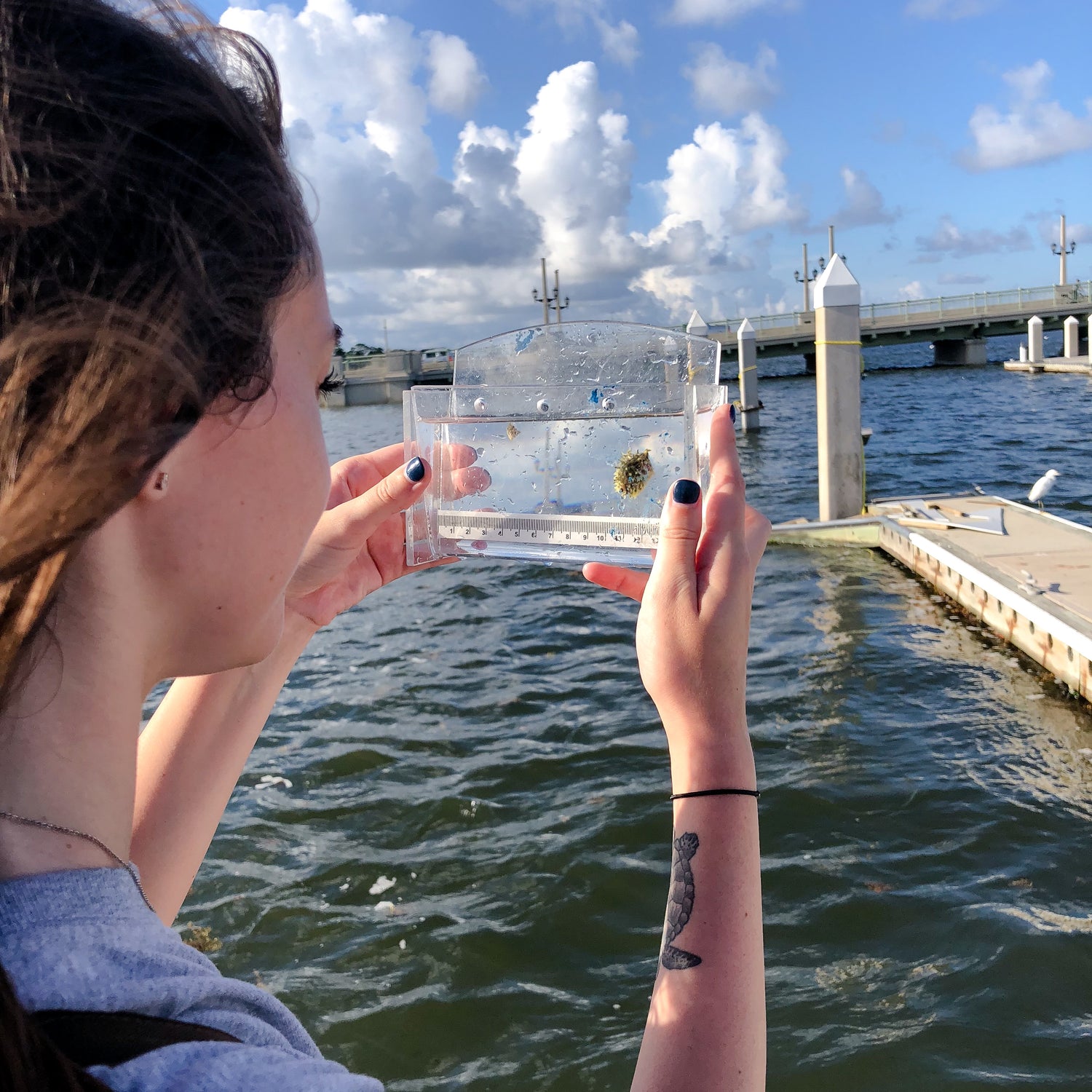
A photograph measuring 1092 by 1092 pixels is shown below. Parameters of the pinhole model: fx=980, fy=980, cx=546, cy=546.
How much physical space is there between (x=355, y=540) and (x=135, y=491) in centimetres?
120

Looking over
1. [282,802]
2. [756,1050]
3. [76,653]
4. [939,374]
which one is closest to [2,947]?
[76,653]

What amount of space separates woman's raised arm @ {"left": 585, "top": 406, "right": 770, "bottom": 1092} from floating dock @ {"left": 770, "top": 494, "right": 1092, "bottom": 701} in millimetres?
6330

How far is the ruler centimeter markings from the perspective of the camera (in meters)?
2.71

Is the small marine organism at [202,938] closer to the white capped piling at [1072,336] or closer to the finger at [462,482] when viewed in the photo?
the finger at [462,482]

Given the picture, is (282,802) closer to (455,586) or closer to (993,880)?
(993,880)

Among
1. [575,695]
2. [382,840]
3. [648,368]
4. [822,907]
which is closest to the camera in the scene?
[648,368]

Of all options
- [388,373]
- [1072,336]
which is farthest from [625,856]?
[388,373]

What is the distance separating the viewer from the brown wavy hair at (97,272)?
890 mm

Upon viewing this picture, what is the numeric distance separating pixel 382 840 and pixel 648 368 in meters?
3.92

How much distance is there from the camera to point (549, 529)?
281 cm

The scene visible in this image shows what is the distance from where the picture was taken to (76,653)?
993 millimetres

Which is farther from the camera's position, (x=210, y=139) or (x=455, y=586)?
(x=455, y=586)

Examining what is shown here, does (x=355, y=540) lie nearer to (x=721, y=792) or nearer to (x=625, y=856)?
(x=721, y=792)

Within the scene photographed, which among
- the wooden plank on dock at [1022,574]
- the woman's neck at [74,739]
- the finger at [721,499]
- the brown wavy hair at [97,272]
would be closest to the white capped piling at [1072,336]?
the wooden plank on dock at [1022,574]
